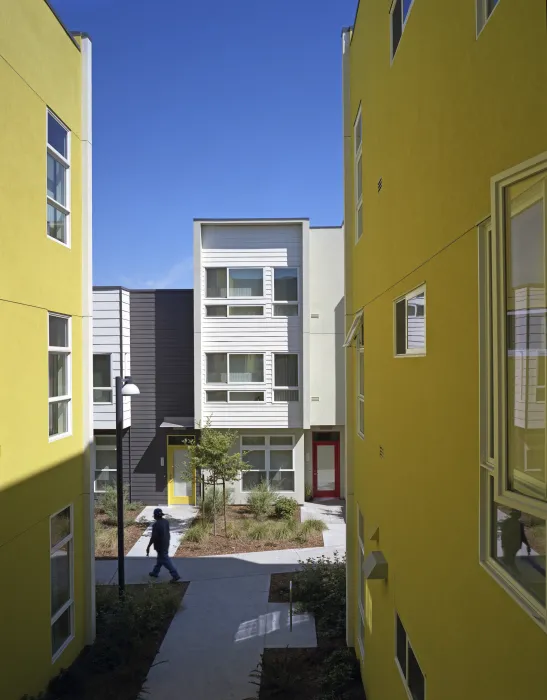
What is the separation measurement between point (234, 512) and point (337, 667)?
9195 millimetres

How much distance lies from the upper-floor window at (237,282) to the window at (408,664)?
1281 centimetres

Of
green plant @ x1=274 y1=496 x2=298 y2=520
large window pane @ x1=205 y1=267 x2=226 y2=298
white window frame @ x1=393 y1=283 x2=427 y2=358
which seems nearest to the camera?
white window frame @ x1=393 y1=283 x2=427 y2=358

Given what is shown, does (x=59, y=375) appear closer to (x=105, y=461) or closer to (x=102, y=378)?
(x=102, y=378)

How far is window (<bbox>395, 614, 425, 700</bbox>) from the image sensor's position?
4184 millimetres

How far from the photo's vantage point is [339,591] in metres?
9.95

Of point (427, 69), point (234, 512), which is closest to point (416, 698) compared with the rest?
point (427, 69)

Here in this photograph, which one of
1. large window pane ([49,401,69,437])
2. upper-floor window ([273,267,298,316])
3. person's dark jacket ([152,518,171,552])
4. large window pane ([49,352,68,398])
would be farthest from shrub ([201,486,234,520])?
large window pane ([49,352,68,398])

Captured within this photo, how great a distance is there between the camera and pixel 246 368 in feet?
55.6

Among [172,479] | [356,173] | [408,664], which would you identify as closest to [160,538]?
[172,479]

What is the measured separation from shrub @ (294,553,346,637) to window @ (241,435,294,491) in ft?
19.0

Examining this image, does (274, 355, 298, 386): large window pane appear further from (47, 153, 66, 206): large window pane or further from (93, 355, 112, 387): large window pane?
(47, 153, 66, 206): large window pane

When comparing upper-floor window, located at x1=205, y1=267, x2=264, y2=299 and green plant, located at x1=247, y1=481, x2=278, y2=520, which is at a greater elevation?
upper-floor window, located at x1=205, y1=267, x2=264, y2=299

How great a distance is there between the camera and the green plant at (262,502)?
15656 millimetres

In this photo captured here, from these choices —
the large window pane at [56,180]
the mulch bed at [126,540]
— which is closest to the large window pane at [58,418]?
the large window pane at [56,180]
